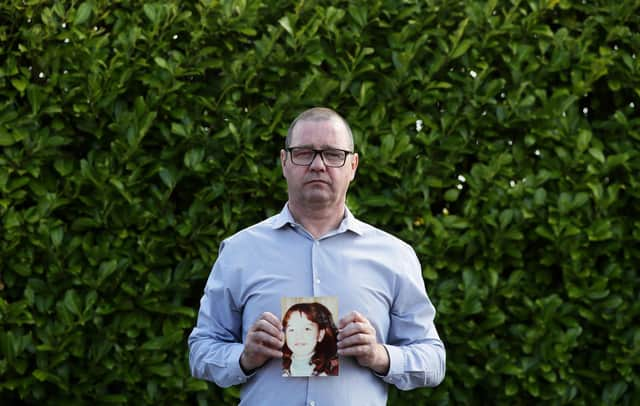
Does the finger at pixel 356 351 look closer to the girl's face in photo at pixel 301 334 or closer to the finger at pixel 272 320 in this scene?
the girl's face in photo at pixel 301 334

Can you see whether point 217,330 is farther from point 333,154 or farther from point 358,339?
point 333,154

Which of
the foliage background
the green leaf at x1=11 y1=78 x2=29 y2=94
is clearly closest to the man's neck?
the foliage background

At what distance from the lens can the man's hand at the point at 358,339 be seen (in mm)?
2953

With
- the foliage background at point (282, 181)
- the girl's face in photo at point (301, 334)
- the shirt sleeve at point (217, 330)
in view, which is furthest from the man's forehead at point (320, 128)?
the foliage background at point (282, 181)

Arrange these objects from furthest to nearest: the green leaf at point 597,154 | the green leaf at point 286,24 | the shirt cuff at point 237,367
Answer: the green leaf at point 597,154
the green leaf at point 286,24
the shirt cuff at point 237,367

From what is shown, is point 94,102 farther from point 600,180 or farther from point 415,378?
point 600,180

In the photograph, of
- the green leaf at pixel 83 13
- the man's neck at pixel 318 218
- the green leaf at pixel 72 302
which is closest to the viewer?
the man's neck at pixel 318 218

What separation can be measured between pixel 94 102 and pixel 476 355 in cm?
238

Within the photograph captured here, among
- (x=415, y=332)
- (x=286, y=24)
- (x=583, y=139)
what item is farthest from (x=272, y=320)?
(x=583, y=139)

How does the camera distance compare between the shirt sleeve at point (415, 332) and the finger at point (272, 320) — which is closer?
the finger at point (272, 320)

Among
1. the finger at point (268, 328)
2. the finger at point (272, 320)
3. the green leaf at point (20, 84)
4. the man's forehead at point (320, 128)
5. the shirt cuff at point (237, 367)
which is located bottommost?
the shirt cuff at point (237, 367)

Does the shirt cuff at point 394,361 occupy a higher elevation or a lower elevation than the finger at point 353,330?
lower

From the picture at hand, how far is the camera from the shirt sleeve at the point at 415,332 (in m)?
3.18

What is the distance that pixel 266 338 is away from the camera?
9.68 ft
